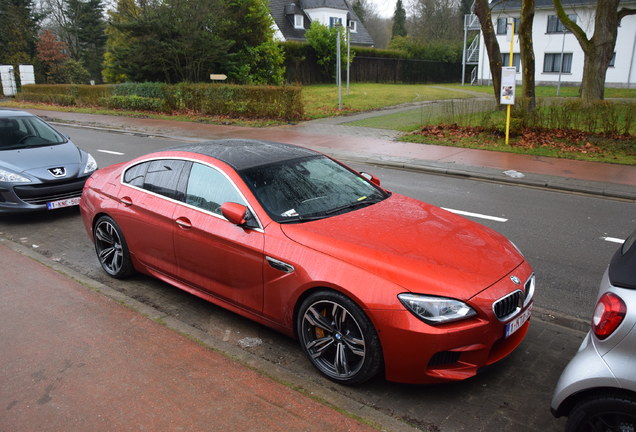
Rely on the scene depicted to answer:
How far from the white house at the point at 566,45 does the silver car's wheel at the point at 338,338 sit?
37.7m

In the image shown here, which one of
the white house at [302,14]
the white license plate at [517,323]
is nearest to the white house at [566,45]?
the white house at [302,14]

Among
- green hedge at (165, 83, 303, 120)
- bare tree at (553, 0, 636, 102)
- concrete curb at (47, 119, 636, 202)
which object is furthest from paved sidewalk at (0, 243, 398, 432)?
bare tree at (553, 0, 636, 102)

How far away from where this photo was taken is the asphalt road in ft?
11.7

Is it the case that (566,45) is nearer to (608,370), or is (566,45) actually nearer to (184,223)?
(184,223)

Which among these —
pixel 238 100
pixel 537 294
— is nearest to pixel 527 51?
pixel 238 100

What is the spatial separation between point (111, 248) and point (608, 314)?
4.88 meters

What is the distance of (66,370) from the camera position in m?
3.94

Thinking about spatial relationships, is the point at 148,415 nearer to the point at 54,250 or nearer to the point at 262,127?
the point at 54,250

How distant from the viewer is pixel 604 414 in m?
2.67

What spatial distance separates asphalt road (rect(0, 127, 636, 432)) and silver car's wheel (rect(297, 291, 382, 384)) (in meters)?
0.14

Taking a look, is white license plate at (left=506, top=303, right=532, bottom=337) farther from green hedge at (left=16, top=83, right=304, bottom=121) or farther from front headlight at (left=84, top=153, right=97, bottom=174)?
green hedge at (left=16, top=83, right=304, bottom=121)

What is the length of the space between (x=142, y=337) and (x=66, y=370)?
0.65 metres

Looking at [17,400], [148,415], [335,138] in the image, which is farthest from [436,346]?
[335,138]

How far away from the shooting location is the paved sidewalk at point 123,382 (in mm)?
3355
